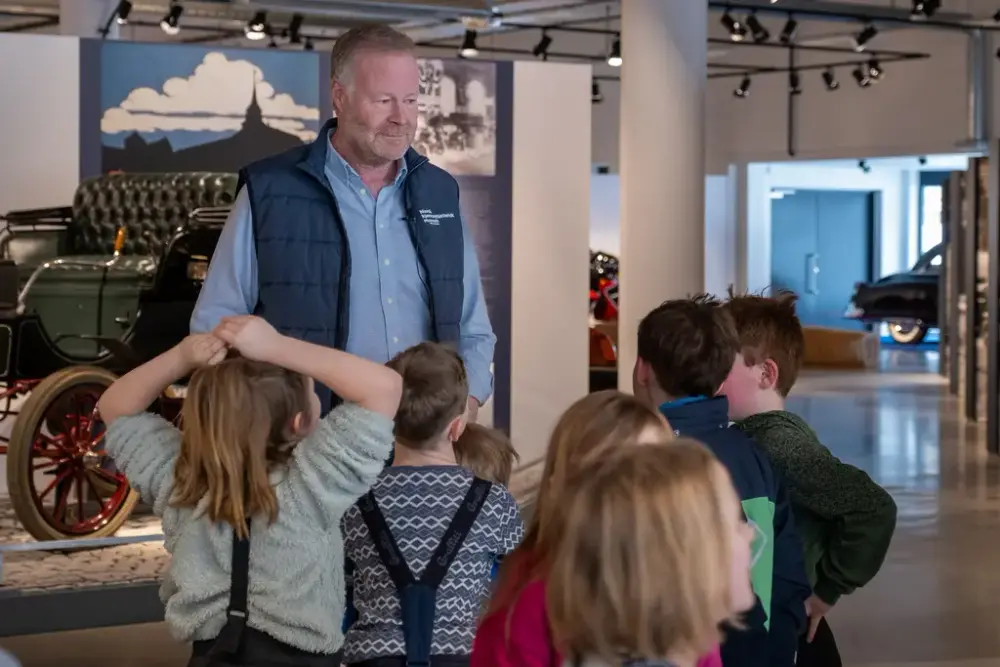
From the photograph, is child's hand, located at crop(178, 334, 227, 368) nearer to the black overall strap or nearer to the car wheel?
the black overall strap

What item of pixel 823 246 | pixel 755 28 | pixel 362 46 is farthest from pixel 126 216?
pixel 823 246

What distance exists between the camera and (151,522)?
24.1 feet

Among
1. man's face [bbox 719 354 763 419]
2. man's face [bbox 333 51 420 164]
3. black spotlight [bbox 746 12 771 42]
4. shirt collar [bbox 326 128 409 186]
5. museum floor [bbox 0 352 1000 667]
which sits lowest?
museum floor [bbox 0 352 1000 667]

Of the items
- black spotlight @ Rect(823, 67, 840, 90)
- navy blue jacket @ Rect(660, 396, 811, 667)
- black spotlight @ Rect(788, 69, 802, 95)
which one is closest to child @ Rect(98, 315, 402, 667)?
navy blue jacket @ Rect(660, 396, 811, 667)

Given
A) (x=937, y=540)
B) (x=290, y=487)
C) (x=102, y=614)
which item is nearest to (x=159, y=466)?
(x=290, y=487)

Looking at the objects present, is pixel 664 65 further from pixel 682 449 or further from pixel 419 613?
pixel 682 449

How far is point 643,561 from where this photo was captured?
167 cm

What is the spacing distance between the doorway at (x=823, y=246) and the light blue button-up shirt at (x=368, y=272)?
2014 cm

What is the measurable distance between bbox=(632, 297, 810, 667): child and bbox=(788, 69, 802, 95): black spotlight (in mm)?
17460

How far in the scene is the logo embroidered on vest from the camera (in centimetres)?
325

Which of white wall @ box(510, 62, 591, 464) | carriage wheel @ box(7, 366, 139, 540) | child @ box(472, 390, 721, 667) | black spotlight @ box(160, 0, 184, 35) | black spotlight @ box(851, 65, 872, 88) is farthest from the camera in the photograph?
black spotlight @ box(851, 65, 872, 88)

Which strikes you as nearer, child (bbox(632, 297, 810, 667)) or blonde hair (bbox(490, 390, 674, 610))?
blonde hair (bbox(490, 390, 674, 610))

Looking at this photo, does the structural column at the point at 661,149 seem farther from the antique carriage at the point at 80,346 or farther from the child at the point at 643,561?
the child at the point at 643,561

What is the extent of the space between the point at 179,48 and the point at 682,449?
8116 millimetres
